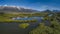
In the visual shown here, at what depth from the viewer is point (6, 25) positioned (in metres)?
4.49

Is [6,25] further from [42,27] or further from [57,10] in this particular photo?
[57,10]

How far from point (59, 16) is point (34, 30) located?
40.1 inches

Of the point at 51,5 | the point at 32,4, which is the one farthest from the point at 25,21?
the point at 51,5

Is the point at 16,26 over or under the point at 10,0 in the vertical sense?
under

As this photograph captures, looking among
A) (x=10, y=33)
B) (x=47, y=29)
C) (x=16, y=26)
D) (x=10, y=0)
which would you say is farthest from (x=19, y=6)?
(x=47, y=29)

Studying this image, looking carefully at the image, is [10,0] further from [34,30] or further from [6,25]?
[34,30]

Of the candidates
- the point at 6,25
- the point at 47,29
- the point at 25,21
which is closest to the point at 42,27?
the point at 47,29

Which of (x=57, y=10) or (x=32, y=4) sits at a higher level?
(x=32, y=4)

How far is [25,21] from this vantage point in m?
4.45

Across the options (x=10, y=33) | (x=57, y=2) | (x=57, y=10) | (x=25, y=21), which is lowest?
(x=10, y=33)

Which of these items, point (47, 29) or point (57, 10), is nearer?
point (47, 29)

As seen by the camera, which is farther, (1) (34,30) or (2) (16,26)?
(2) (16,26)

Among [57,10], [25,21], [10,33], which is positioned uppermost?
[57,10]

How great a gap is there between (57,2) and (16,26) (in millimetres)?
1637
